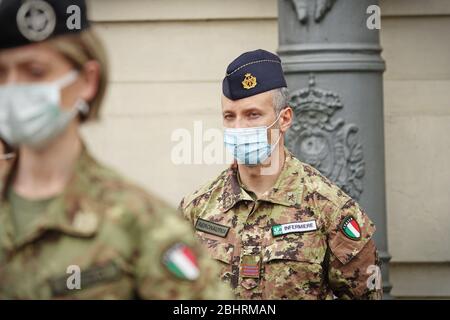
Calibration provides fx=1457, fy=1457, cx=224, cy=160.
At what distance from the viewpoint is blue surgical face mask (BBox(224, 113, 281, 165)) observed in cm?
566

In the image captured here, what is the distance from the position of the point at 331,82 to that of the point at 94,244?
13.3ft

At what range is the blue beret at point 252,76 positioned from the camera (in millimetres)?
5754

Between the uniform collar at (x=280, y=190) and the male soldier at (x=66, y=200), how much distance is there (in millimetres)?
2476

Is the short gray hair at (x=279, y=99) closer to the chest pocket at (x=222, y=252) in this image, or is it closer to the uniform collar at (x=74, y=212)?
the chest pocket at (x=222, y=252)

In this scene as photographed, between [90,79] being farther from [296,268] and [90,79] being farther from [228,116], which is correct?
[228,116]

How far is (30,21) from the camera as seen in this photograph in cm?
307

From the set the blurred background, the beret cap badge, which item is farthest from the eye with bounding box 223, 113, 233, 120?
the beret cap badge

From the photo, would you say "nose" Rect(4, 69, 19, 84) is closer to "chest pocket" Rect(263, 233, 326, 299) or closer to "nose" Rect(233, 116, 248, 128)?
"chest pocket" Rect(263, 233, 326, 299)

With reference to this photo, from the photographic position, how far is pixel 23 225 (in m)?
3.15

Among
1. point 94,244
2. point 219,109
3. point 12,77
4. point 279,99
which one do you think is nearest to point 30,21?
point 12,77

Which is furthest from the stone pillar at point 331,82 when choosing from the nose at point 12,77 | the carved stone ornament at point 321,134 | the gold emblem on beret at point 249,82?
the nose at point 12,77
